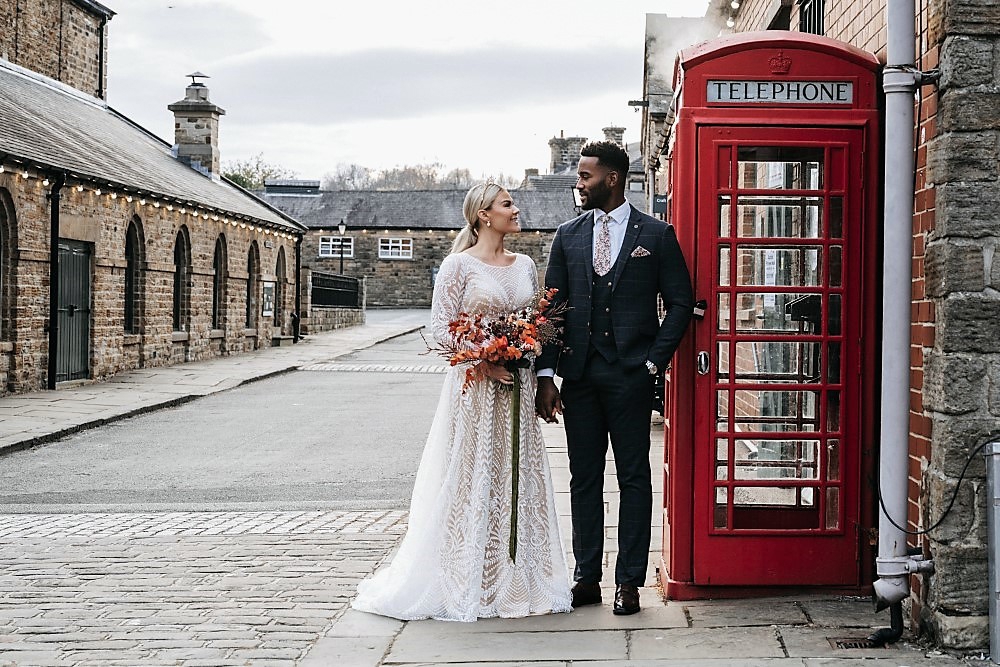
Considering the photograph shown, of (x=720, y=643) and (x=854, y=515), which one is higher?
(x=854, y=515)

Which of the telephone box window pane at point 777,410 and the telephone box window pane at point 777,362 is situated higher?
the telephone box window pane at point 777,362

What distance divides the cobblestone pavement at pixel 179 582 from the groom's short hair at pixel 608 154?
99.7 inches

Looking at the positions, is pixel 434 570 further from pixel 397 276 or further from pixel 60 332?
pixel 397 276

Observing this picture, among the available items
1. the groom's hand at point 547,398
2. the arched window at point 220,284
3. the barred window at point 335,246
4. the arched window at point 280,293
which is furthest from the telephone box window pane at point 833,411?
the barred window at point 335,246

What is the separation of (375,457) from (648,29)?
610 inches

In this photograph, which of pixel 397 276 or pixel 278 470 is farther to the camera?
pixel 397 276

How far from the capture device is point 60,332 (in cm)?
1894

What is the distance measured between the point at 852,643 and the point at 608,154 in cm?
244

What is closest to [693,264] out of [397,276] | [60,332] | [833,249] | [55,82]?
[833,249]

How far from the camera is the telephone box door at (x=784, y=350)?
519cm

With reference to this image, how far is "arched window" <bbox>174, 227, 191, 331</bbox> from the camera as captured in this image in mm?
25672

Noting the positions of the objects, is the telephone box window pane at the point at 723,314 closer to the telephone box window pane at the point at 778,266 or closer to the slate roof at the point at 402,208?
the telephone box window pane at the point at 778,266

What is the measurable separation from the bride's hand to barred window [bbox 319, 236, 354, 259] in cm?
5368

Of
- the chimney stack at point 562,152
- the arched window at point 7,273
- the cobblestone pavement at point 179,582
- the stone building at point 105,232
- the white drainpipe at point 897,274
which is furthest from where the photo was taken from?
the chimney stack at point 562,152
